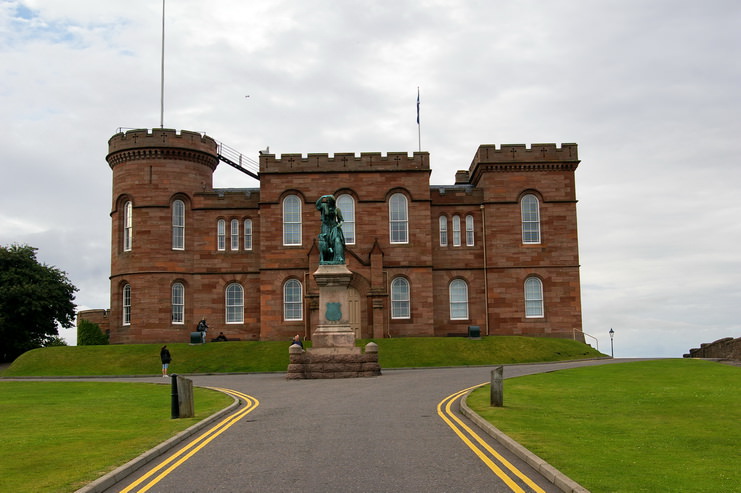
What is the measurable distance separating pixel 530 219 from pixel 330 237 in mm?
20382

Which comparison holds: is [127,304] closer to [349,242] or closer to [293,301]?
[293,301]

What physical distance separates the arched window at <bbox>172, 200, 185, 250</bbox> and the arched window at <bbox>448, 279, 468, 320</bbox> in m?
17.2

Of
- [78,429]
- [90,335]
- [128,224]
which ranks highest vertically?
[128,224]

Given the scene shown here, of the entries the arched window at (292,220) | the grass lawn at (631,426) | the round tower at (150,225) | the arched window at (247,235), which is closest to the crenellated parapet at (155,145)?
the round tower at (150,225)

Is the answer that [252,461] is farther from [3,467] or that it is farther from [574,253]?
[574,253]

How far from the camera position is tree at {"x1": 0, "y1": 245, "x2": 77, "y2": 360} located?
49156 millimetres

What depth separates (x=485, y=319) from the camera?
159 feet

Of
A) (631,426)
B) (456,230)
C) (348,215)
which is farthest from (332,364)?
(456,230)

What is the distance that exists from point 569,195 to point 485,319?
31.2ft

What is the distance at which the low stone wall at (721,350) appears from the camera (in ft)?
120

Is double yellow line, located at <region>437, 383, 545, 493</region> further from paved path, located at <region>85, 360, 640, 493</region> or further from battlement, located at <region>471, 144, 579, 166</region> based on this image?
battlement, located at <region>471, 144, 579, 166</region>

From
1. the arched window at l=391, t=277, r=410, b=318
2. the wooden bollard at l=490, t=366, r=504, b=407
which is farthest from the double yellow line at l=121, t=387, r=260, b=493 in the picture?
the arched window at l=391, t=277, r=410, b=318

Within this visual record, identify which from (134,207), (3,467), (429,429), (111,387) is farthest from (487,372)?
(134,207)

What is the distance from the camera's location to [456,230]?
4966cm
